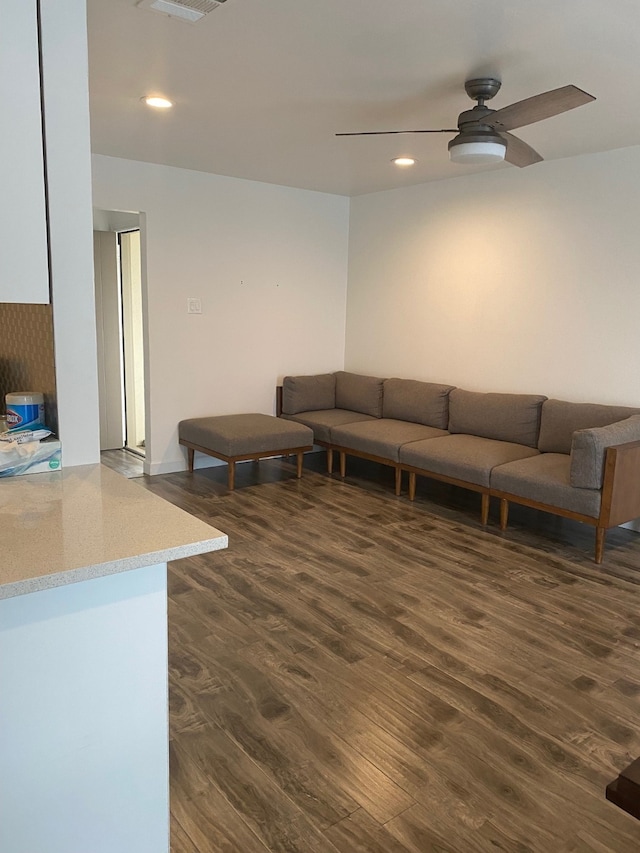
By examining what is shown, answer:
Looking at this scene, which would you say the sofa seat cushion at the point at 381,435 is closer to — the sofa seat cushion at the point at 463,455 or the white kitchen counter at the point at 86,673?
the sofa seat cushion at the point at 463,455

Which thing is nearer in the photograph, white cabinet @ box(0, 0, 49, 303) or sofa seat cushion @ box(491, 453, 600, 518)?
white cabinet @ box(0, 0, 49, 303)

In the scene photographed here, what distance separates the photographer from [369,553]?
3.78 m

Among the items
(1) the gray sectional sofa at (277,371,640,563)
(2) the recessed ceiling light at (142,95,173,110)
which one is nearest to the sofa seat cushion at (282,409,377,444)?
(1) the gray sectional sofa at (277,371,640,563)

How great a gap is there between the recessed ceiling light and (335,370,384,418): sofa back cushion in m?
3.01

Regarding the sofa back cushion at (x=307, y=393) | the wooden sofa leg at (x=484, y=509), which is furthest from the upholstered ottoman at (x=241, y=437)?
the wooden sofa leg at (x=484, y=509)

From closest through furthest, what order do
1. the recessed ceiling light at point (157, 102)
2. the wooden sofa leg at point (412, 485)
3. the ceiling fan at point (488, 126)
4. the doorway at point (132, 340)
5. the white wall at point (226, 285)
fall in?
the ceiling fan at point (488, 126), the recessed ceiling light at point (157, 102), the wooden sofa leg at point (412, 485), the white wall at point (226, 285), the doorway at point (132, 340)

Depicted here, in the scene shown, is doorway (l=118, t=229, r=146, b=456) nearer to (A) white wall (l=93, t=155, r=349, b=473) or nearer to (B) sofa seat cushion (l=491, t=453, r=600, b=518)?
(A) white wall (l=93, t=155, r=349, b=473)

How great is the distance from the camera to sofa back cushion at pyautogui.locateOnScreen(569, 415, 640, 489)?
3.56 metres

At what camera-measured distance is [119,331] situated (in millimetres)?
6035

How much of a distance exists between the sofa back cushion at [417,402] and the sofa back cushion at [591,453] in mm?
1656

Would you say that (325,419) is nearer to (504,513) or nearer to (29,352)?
(504,513)

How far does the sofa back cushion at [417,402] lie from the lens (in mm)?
5246

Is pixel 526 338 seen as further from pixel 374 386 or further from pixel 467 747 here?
pixel 467 747

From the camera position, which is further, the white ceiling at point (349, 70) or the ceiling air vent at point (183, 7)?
the white ceiling at point (349, 70)
